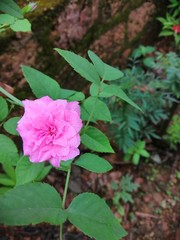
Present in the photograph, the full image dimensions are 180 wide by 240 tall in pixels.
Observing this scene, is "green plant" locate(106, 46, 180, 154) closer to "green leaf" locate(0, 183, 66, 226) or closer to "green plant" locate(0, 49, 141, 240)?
"green plant" locate(0, 49, 141, 240)

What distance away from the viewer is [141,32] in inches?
94.3

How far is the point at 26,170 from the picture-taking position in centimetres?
76

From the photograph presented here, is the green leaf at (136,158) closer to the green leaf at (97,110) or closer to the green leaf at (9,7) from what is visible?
the green leaf at (97,110)

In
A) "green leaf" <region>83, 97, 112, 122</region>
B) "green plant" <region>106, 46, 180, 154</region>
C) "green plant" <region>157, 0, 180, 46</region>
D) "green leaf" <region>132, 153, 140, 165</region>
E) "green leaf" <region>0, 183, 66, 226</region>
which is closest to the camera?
"green leaf" <region>0, 183, 66, 226</region>

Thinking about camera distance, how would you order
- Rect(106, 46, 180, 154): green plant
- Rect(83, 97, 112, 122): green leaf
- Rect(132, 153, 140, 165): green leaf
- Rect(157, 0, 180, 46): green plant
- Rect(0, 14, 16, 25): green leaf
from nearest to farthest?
1. Rect(83, 97, 112, 122): green leaf
2. Rect(0, 14, 16, 25): green leaf
3. Rect(106, 46, 180, 154): green plant
4. Rect(132, 153, 140, 165): green leaf
5. Rect(157, 0, 180, 46): green plant

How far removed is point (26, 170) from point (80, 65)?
0.86ft

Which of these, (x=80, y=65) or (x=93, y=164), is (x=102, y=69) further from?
(x=93, y=164)

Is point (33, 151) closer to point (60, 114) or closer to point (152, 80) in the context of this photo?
point (60, 114)

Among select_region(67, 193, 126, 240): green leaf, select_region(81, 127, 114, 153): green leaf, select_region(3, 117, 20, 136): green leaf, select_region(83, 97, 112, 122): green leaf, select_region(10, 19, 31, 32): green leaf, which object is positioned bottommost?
select_region(67, 193, 126, 240): green leaf

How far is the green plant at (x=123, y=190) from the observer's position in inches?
78.3

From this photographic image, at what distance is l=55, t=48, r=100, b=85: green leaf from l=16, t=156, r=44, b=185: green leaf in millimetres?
226

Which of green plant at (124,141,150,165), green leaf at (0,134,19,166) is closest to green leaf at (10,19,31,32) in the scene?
green leaf at (0,134,19,166)

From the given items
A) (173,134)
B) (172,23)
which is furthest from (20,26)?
(172,23)

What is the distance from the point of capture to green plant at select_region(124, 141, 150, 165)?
210 centimetres
